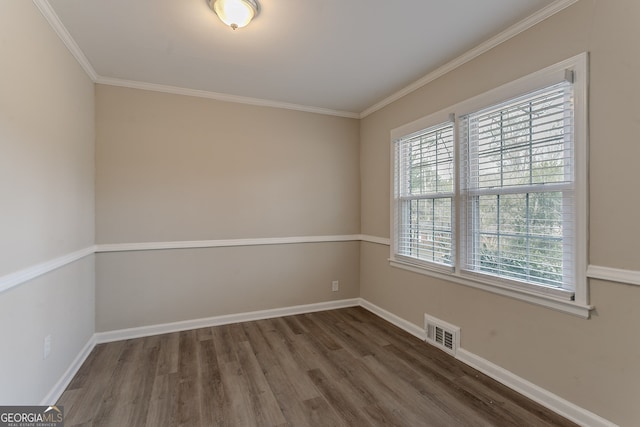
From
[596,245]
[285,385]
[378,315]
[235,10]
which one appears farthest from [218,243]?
[596,245]

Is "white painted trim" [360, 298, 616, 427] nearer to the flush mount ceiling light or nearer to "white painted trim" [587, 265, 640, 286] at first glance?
"white painted trim" [587, 265, 640, 286]

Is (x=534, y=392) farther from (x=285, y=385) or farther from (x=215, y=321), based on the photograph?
(x=215, y=321)

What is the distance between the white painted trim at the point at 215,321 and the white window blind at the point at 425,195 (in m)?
1.19

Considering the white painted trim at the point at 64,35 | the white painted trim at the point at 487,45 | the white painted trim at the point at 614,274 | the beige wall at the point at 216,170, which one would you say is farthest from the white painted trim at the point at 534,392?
the white painted trim at the point at 64,35

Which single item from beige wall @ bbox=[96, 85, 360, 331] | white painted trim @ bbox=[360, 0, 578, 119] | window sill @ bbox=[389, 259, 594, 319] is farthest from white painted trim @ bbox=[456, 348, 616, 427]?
white painted trim @ bbox=[360, 0, 578, 119]

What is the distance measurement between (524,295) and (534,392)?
0.64 metres

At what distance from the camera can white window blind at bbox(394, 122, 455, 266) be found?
2699 millimetres

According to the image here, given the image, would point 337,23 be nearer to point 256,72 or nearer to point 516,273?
point 256,72

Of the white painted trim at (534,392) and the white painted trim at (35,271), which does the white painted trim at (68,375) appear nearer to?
the white painted trim at (35,271)

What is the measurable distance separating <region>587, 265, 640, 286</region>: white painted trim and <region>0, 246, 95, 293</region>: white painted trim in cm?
314

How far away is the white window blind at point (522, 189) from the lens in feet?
6.05

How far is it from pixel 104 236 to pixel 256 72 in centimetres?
218

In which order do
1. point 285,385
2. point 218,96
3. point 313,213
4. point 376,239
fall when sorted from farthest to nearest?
point 313,213, point 376,239, point 218,96, point 285,385

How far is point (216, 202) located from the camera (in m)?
3.29
